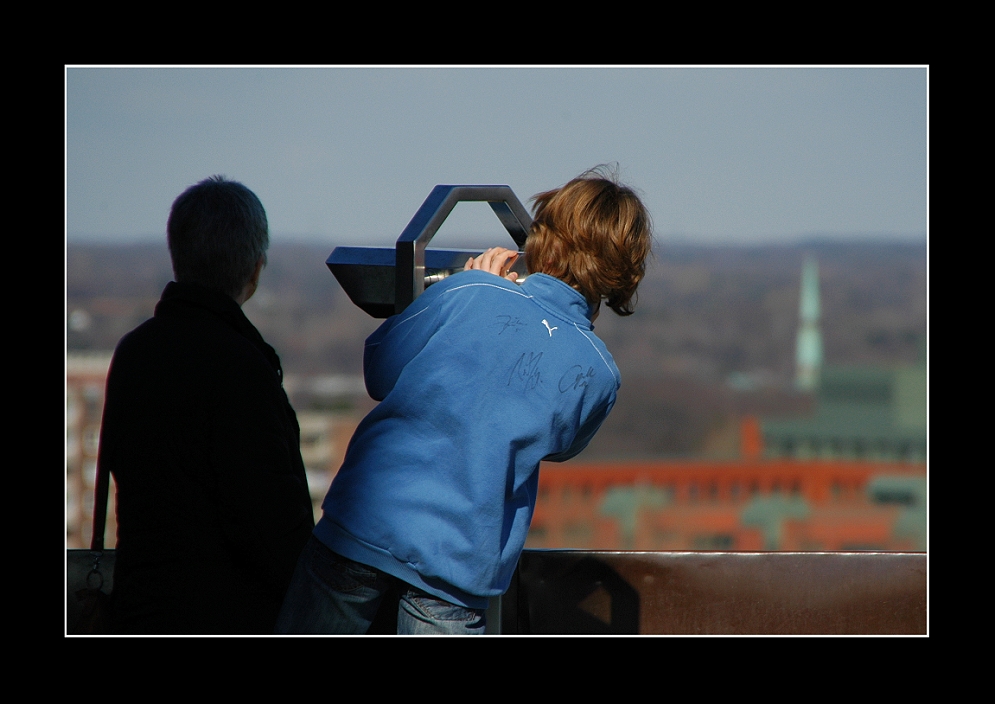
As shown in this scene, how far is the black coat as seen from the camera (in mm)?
1311

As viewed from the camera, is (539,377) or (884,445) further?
(884,445)

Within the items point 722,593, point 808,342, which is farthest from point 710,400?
point 722,593

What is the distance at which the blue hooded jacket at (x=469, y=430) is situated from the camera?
1.15 meters

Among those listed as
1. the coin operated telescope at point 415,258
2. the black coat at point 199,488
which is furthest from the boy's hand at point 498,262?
the black coat at point 199,488

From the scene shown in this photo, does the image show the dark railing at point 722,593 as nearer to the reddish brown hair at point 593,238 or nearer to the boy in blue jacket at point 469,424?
the boy in blue jacket at point 469,424

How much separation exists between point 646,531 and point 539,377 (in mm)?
51561

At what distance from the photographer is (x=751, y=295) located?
67062mm

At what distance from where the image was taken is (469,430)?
3.79 feet

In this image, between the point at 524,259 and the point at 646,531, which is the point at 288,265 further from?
the point at 524,259

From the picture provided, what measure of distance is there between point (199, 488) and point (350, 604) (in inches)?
11.4

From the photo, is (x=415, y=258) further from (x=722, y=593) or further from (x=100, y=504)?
(x=722, y=593)

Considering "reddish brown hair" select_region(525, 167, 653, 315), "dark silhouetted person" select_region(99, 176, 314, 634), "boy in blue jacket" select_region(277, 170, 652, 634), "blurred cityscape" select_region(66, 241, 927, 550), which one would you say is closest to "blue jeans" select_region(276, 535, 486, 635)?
"boy in blue jacket" select_region(277, 170, 652, 634)

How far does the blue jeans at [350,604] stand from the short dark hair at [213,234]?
444 millimetres

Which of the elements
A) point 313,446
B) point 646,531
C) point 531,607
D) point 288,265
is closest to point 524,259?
point 531,607
